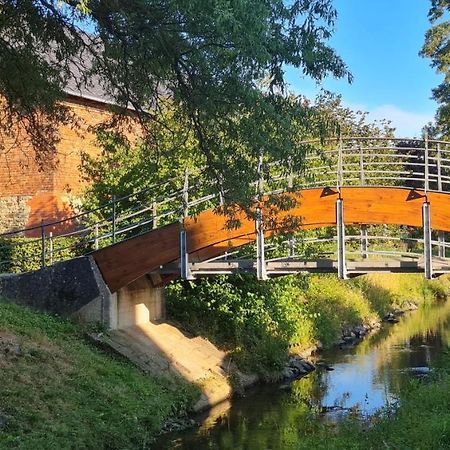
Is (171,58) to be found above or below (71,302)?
above

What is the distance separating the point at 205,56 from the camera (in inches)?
273

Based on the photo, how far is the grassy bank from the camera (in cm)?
985

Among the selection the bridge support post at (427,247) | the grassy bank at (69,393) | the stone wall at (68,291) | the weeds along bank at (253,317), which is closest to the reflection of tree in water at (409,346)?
the weeds along bank at (253,317)

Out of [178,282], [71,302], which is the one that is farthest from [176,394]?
[178,282]

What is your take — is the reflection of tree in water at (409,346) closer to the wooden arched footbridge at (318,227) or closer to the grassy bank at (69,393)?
the wooden arched footbridge at (318,227)

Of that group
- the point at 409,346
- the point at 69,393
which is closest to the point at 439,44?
the point at 409,346

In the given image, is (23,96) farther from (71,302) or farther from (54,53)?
(71,302)

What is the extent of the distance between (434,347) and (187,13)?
16929 millimetres

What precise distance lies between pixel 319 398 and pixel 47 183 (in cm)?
1119

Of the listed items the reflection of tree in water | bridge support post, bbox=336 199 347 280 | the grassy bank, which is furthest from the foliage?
the reflection of tree in water

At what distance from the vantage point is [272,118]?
22.6 feet

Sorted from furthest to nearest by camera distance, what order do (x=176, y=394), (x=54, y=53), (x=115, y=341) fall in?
(x=115, y=341)
(x=176, y=394)
(x=54, y=53)

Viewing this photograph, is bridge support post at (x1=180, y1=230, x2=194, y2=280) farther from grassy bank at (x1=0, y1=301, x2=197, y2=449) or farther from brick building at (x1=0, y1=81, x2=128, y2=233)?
brick building at (x1=0, y1=81, x2=128, y2=233)

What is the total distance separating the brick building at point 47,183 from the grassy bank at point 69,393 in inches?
292
